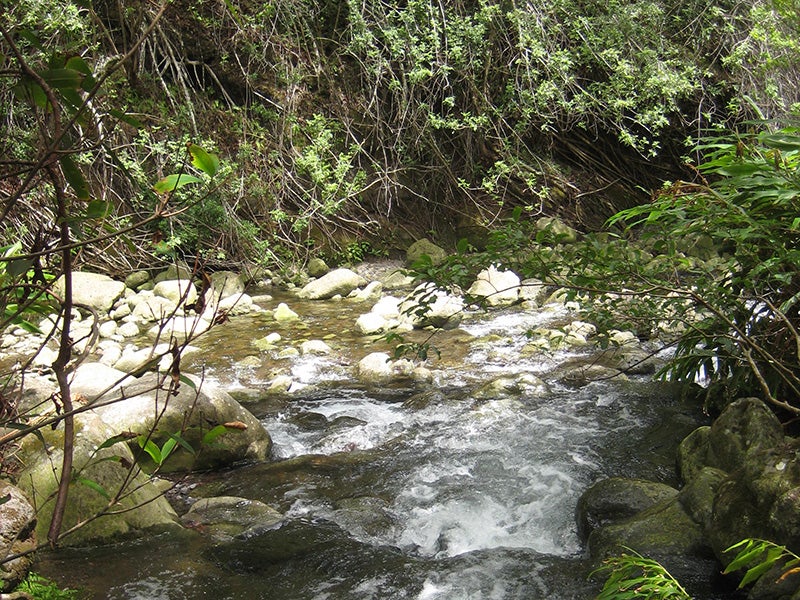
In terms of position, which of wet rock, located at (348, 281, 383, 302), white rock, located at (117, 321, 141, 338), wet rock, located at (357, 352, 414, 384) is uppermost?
white rock, located at (117, 321, 141, 338)

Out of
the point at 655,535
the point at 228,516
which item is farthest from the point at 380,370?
the point at 655,535

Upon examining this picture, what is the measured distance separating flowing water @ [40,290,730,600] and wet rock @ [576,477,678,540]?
10 cm

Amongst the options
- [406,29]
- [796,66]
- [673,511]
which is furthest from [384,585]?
[796,66]

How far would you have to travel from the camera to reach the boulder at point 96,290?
279 inches

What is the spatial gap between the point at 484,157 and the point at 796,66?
11.8ft

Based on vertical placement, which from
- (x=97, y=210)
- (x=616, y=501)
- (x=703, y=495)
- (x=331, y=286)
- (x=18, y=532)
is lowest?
(x=331, y=286)

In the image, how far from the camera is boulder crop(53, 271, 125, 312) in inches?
279

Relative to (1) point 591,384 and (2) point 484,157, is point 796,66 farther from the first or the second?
(1) point 591,384

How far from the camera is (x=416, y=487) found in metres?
3.60

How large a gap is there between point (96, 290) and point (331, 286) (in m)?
2.37

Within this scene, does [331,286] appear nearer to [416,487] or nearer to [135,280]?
[135,280]

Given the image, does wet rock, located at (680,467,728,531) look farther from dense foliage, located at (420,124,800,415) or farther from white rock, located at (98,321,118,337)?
white rock, located at (98,321,118,337)

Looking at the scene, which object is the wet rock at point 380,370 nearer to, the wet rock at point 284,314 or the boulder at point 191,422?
the boulder at point 191,422

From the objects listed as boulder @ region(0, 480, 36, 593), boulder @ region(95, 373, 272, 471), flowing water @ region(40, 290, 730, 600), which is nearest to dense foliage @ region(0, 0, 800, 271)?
flowing water @ region(40, 290, 730, 600)
